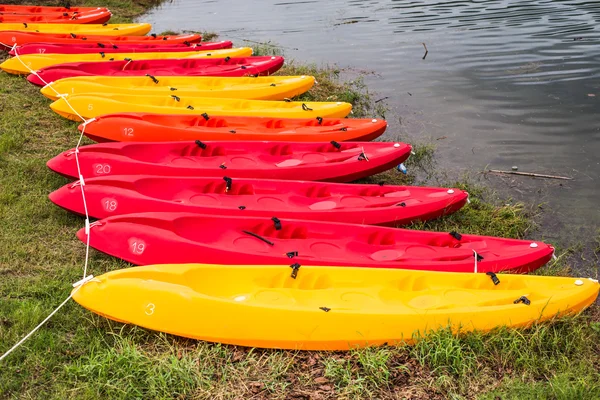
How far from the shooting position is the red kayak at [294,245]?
4035 mm

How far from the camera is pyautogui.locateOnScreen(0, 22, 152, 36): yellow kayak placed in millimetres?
9836

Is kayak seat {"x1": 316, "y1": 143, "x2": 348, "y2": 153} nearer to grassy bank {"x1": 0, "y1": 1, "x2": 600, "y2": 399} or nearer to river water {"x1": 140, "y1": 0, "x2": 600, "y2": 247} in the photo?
river water {"x1": 140, "y1": 0, "x2": 600, "y2": 247}

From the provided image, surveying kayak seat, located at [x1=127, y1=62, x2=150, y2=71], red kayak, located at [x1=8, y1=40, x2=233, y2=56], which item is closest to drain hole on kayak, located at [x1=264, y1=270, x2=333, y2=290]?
kayak seat, located at [x1=127, y1=62, x2=150, y2=71]

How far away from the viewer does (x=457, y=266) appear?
4.05m

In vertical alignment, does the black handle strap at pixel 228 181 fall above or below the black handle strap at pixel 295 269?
above

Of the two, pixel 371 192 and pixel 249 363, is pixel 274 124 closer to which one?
pixel 371 192

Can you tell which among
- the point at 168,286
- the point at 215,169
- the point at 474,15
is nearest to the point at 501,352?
the point at 168,286

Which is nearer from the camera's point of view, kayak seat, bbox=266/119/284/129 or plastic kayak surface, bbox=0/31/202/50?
kayak seat, bbox=266/119/284/129

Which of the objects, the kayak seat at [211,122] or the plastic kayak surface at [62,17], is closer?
the kayak seat at [211,122]

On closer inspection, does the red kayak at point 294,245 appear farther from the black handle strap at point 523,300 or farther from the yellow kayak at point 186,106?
the yellow kayak at point 186,106

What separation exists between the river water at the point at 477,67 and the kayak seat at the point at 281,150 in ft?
6.09

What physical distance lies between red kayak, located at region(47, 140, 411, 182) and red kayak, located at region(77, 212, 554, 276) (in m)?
0.98

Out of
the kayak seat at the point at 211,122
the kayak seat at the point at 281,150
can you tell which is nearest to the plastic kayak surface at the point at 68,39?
the kayak seat at the point at 211,122

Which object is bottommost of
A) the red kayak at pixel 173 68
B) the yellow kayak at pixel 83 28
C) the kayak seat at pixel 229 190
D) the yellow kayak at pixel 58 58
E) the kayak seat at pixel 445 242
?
the kayak seat at pixel 445 242
